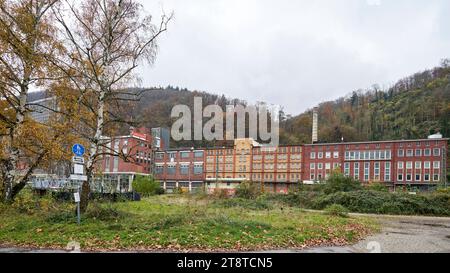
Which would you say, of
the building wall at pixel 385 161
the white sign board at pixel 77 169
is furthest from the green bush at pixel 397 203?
the building wall at pixel 385 161

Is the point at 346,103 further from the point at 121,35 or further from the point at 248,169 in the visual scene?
the point at 121,35

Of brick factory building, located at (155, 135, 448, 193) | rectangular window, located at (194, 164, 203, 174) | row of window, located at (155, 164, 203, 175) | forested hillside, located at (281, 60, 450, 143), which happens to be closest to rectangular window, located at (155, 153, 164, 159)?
brick factory building, located at (155, 135, 448, 193)

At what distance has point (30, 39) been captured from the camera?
1457 centimetres

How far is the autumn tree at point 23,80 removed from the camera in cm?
1376

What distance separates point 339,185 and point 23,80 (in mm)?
29409

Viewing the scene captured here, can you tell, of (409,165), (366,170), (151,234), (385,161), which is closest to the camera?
(151,234)

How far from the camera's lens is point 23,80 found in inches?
595

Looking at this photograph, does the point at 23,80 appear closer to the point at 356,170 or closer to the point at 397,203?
the point at 397,203

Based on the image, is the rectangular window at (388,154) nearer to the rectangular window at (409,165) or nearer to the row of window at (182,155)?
the rectangular window at (409,165)

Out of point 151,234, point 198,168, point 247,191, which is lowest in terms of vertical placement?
point 198,168

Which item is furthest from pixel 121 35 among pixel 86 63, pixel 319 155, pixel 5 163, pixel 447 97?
pixel 447 97

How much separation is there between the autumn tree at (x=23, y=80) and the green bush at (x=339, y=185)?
27153mm

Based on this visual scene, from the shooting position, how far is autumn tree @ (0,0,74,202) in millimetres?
13758

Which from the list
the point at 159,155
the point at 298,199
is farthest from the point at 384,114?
the point at 298,199
